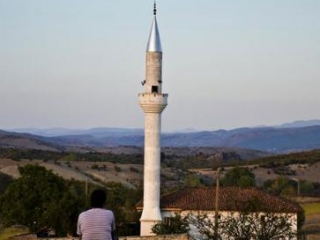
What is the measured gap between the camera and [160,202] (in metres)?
42.6

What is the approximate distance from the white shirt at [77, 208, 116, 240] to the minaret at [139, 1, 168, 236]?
30.1 m

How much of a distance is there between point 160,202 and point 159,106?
5874 millimetres

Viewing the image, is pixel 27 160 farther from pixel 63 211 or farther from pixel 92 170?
pixel 63 211

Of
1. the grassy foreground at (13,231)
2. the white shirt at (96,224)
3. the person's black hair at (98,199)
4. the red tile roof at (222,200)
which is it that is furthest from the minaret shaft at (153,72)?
the white shirt at (96,224)

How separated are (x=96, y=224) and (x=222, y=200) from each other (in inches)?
1339

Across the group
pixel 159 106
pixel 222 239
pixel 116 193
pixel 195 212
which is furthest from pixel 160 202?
pixel 116 193

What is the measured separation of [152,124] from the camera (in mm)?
39969

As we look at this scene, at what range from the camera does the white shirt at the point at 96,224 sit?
933cm

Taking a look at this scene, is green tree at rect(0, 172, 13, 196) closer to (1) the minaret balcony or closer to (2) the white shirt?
(1) the minaret balcony

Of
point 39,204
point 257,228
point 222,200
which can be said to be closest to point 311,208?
point 222,200

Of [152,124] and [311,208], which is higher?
[152,124]

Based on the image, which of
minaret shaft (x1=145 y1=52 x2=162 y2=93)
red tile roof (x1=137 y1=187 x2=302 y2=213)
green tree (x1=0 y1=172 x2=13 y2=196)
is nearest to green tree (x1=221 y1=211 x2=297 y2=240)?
red tile roof (x1=137 y1=187 x2=302 y2=213)

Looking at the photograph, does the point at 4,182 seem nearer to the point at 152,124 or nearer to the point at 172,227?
the point at 152,124

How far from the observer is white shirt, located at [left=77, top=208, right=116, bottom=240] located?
9328 mm
